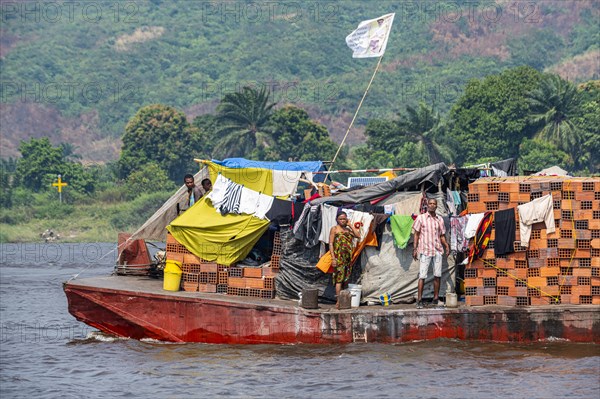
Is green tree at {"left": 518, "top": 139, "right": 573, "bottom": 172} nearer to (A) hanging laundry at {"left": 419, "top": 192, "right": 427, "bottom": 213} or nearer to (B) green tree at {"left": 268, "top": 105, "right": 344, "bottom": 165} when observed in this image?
(B) green tree at {"left": 268, "top": 105, "right": 344, "bottom": 165}

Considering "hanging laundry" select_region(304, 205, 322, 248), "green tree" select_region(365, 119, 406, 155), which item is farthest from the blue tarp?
"green tree" select_region(365, 119, 406, 155)

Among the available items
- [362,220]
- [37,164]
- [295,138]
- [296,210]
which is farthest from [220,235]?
[37,164]

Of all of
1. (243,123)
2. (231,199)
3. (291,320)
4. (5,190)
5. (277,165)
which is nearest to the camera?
(291,320)

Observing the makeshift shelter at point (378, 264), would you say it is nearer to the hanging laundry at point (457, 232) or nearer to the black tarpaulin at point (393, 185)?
the black tarpaulin at point (393, 185)

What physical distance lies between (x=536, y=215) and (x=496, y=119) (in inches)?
1811

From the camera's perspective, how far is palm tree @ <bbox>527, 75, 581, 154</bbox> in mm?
55688

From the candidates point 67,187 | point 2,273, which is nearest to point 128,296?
point 2,273

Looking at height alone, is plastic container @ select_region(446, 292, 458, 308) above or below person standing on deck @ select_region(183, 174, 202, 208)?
below

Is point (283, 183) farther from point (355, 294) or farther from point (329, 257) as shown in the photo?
point (355, 294)

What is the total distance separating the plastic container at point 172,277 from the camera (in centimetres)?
1585

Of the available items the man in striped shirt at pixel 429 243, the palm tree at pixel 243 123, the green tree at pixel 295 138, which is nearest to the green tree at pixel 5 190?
the palm tree at pixel 243 123

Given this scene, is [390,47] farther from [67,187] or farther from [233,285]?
[233,285]

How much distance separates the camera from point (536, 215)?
14.2 m

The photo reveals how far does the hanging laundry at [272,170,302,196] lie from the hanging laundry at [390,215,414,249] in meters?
2.44
